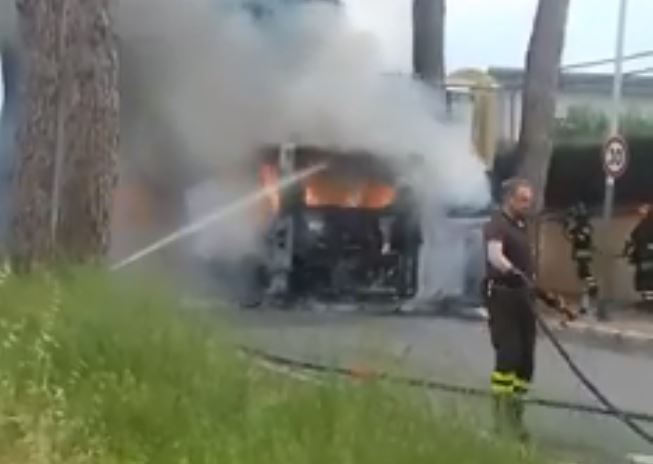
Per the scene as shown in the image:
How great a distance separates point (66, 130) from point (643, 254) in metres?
12.7

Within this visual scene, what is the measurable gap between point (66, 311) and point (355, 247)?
12.2 meters

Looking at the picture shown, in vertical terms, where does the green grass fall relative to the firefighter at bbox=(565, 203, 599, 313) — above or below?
above

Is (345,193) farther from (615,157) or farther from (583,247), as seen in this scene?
(583,247)

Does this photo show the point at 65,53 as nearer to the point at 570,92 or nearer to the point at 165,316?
the point at 165,316

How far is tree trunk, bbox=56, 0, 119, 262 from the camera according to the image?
11641 mm

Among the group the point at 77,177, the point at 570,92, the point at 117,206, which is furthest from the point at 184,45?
the point at 570,92

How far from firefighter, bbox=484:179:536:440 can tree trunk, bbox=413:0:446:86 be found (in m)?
12.0

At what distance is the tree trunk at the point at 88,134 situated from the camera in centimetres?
1164

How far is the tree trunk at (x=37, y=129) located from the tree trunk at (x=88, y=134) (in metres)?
0.12

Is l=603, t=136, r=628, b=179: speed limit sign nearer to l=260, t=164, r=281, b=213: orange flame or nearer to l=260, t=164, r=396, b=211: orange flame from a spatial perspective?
l=260, t=164, r=396, b=211: orange flame

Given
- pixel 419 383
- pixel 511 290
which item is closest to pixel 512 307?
pixel 511 290

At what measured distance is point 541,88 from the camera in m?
22.8

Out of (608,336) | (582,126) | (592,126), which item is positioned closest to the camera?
(608,336)

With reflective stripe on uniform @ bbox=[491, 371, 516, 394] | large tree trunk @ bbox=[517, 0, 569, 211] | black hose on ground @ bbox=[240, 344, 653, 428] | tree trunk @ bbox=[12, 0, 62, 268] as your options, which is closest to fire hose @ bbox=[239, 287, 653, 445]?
black hose on ground @ bbox=[240, 344, 653, 428]
